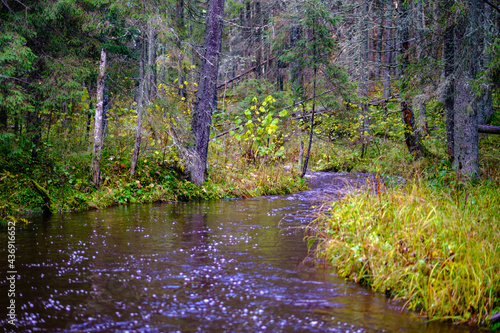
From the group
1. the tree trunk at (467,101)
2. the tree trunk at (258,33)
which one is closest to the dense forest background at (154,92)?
the tree trunk at (467,101)

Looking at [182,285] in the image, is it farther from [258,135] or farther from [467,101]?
[258,135]

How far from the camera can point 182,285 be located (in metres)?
4.85

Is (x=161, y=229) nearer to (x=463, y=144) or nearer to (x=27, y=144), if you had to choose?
(x=27, y=144)

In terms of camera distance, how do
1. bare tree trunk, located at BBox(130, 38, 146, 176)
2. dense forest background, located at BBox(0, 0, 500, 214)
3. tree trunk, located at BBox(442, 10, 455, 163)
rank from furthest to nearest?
bare tree trunk, located at BBox(130, 38, 146, 176)
tree trunk, located at BBox(442, 10, 455, 163)
dense forest background, located at BBox(0, 0, 500, 214)

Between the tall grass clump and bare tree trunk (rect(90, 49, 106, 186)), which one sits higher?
bare tree trunk (rect(90, 49, 106, 186))

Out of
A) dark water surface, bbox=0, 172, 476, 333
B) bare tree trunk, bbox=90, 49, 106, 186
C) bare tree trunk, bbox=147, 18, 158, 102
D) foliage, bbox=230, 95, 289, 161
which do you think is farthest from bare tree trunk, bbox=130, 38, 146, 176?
foliage, bbox=230, 95, 289, 161

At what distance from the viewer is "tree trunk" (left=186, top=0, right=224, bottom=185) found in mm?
12875

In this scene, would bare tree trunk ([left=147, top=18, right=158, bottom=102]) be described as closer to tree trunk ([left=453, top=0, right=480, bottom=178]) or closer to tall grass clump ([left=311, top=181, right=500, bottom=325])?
tall grass clump ([left=311, top=181, right=500, bottom=325])

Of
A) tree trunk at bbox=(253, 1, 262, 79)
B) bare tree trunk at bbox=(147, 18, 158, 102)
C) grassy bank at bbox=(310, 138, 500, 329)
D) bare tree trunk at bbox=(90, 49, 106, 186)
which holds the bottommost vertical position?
grassy bank at bbox=(310, 138, 500, 329)

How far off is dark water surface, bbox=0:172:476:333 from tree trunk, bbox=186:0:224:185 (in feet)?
17.0

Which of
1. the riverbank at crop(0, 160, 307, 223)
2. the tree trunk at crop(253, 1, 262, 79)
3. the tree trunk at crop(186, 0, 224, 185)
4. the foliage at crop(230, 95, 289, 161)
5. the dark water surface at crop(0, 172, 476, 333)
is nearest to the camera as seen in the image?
the dark water surface at crop(0, 172, 476, 333)

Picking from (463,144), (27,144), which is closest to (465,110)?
(463,144)

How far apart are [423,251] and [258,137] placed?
37.5 feet

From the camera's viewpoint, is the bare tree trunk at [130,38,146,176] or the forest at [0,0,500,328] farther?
the bare tree trunk at [130,38,146,176]
